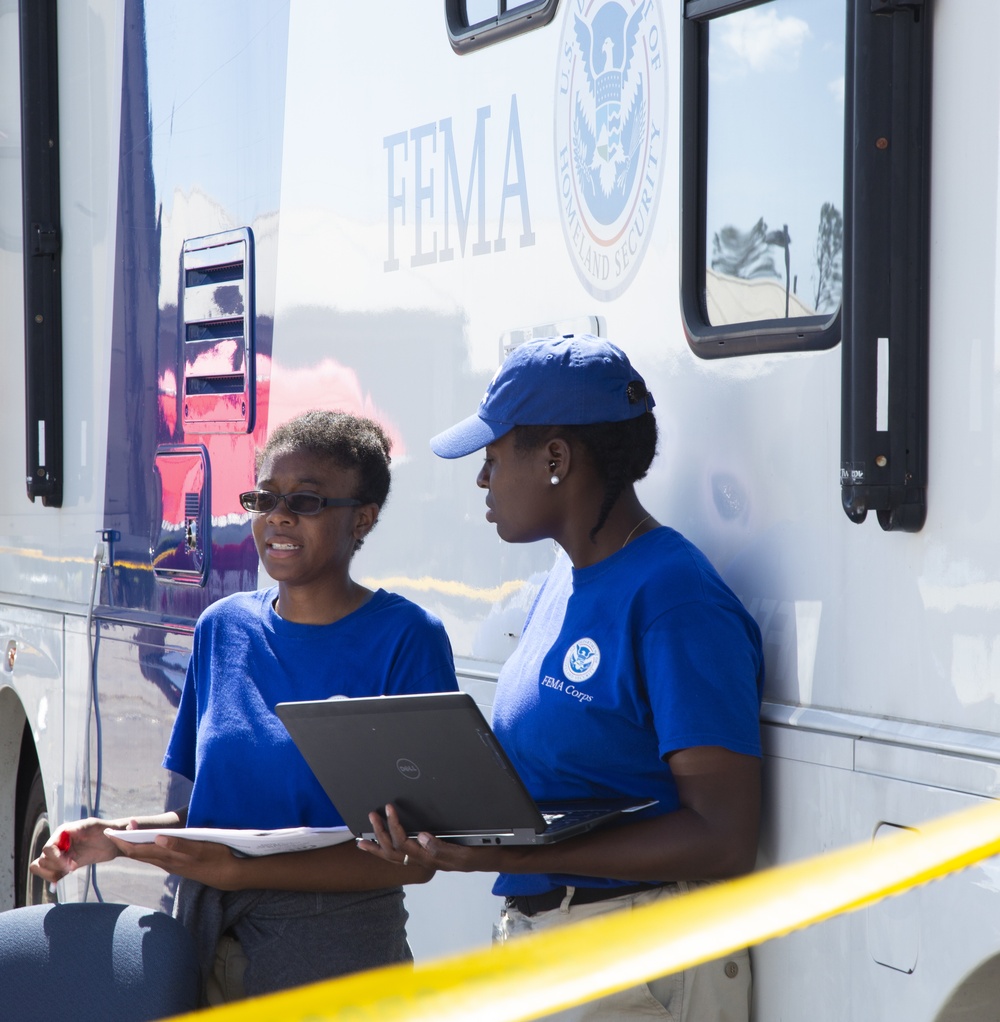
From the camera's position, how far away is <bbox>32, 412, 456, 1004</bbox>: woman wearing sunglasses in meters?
2.43

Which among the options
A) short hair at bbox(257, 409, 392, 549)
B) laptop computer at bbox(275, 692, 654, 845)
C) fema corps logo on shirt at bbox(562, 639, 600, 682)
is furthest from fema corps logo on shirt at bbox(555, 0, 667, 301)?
laptop computer at bbox(275, 692, 654, 845)

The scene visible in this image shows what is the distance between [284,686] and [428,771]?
0.43m

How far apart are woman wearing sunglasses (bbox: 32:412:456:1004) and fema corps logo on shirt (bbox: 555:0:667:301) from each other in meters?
0.55

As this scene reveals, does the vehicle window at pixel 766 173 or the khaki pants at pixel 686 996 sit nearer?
the vehicle window at pixel 766 173

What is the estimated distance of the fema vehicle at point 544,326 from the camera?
6.27 feet

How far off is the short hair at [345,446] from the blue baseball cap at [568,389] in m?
0.36

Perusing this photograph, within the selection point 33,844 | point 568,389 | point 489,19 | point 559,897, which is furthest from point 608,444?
point 33,844

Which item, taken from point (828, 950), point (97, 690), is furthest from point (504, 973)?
point (97, 690)

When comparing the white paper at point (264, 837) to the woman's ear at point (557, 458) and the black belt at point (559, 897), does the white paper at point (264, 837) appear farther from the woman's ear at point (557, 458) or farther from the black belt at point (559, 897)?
the woman's ear at point (557, 458)

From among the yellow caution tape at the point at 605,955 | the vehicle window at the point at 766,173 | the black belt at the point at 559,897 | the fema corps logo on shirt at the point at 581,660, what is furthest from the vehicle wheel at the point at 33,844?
the yellow caution tape at the point at 605,955

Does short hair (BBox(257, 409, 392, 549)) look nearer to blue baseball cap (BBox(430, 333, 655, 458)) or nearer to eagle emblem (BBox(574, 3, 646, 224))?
blue baseball cap (BBox(430, 333, 655, 458))

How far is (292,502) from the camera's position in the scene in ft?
8.54

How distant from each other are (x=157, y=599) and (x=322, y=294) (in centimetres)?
113

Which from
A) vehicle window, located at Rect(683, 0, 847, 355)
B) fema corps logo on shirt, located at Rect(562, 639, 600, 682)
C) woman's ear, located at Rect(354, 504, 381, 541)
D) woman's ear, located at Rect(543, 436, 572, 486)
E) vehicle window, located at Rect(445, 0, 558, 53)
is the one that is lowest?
fema corps logo on shirt, located at Rect(562, 639, 600, 682)
